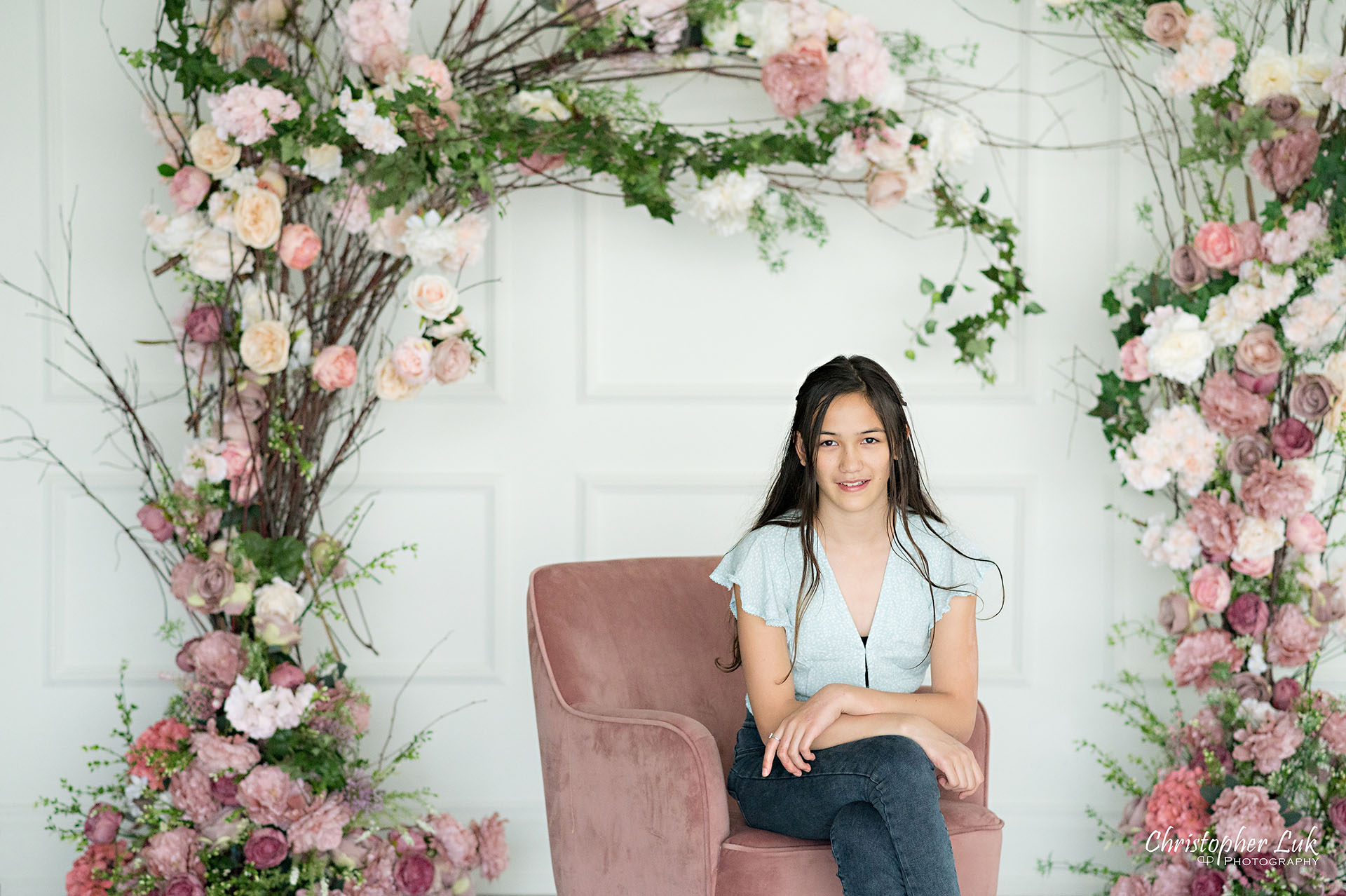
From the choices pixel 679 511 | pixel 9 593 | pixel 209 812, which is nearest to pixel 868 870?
pixel 679 511

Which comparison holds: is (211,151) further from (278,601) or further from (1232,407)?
(1232,407)

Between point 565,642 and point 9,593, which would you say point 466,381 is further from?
point 9,593

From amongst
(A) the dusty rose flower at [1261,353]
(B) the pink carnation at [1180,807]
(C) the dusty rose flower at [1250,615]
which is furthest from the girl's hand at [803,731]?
(A) the dusty rose flower at [1261,353]

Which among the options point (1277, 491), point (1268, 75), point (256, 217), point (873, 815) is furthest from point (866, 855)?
point (1268, 75)

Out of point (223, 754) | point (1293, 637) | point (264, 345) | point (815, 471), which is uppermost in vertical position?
point (264, 345)

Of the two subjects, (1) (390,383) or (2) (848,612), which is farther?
(1) (390,383)

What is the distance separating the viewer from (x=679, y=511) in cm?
256

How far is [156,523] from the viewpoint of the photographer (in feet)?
7.29

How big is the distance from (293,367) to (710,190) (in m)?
0.95

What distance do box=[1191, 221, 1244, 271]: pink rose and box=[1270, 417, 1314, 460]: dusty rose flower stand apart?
349 millimetres

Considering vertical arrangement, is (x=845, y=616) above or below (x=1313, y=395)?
below

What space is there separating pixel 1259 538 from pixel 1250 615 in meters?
0.17

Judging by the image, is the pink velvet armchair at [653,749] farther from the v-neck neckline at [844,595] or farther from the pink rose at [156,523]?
the pink rose at [156,523]

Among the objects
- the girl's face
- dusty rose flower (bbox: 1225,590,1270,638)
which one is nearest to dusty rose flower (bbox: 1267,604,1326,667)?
dusty rose flower (bbox: 1225,590,1270,638)
